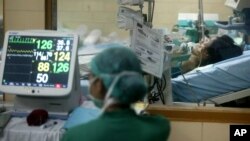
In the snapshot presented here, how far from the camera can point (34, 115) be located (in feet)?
6.00

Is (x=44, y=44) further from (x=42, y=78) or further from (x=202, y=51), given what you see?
(x=202, y=51)

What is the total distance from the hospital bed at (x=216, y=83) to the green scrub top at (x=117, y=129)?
61.3 inches

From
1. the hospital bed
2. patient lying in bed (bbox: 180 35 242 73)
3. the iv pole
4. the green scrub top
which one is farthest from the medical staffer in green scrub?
the iv pole

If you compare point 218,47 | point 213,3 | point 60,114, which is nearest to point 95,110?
point 60,114

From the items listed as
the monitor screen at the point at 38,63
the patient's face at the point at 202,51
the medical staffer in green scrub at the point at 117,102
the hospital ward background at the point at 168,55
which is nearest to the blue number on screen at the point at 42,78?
the monitor screen at the point at 38,63

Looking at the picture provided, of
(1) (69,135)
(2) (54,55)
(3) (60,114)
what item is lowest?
(3) (60,114)

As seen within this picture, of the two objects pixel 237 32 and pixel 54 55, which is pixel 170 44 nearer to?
pixel 237 32

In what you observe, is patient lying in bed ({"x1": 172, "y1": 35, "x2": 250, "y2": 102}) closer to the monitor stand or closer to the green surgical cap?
the monitor stand

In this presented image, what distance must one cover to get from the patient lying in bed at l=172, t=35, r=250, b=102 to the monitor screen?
1153mm

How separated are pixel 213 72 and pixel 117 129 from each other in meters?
1.75

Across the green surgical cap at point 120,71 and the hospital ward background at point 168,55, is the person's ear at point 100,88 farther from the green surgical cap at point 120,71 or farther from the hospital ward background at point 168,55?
the hospital ward background at point 168,55

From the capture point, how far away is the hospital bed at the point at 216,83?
270 cm

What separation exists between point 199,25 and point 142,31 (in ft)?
3.31

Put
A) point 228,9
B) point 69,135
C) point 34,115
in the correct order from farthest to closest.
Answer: point 228,9
point 34,115
point 69,135
